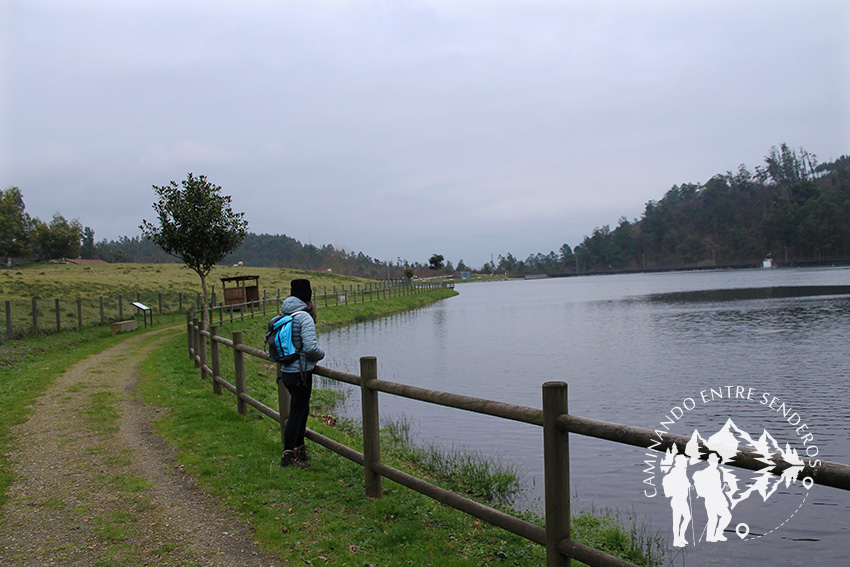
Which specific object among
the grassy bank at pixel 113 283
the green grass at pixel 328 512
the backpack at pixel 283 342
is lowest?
the green grass at pixel 328 512

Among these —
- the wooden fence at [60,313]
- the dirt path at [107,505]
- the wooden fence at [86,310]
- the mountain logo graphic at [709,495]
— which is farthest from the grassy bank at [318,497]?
the wooden fence at [86,310]

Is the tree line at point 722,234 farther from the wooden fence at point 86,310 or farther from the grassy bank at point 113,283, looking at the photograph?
the wooden fence at point 86,310

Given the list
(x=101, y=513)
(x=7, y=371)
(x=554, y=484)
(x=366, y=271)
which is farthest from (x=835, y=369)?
(x=366, y=271)

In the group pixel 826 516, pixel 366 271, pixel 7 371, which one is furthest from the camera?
pixel 366 271

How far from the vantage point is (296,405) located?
6.88m

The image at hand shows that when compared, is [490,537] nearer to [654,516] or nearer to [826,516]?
[654,516]

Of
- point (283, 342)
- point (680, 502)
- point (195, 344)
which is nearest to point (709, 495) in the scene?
point (680, 502)

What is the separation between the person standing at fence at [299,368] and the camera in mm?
6594

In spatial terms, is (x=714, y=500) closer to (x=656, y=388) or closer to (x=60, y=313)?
(x=656, y=388)

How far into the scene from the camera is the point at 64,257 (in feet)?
307

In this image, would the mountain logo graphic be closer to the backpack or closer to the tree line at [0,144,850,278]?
the backpack

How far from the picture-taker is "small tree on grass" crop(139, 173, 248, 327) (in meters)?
27.6

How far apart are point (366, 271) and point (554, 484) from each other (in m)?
146

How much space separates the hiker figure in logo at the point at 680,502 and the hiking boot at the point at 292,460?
13.8 ft
